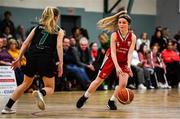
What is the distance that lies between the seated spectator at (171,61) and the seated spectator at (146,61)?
3.44 feet

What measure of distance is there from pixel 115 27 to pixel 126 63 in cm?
80

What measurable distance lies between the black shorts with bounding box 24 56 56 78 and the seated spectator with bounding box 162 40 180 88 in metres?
12.0

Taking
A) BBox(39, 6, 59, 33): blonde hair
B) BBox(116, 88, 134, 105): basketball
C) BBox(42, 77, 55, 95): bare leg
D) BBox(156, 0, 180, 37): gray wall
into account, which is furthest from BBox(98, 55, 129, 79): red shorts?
BBox(156, 0, 180, 37): gray wall

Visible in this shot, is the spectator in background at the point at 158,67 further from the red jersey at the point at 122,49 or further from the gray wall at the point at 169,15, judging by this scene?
the red jersey at the point at 122,49

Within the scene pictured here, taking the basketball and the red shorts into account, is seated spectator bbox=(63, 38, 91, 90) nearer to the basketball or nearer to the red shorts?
the red shorts

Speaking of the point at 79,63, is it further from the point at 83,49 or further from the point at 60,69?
the point at 60,69

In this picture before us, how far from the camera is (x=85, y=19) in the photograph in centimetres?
2323

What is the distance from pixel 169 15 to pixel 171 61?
6.03 m

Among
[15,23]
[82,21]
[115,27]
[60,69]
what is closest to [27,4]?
[15,23]

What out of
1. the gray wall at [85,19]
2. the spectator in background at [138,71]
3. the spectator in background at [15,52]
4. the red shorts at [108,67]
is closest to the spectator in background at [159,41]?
the spectator in background at [138,71]

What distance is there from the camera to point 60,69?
8367 millimetres

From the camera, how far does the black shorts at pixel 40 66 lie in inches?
328

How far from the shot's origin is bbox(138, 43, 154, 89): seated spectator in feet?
61.0

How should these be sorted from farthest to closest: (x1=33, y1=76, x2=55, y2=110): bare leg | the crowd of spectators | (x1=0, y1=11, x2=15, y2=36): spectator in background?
1. (x1=0, y1=11, x2=15, y2=36): spectator in background
2. the crowd of spectators
3. (x1=33, y1=76, x2=55, y2=110): bare leg
